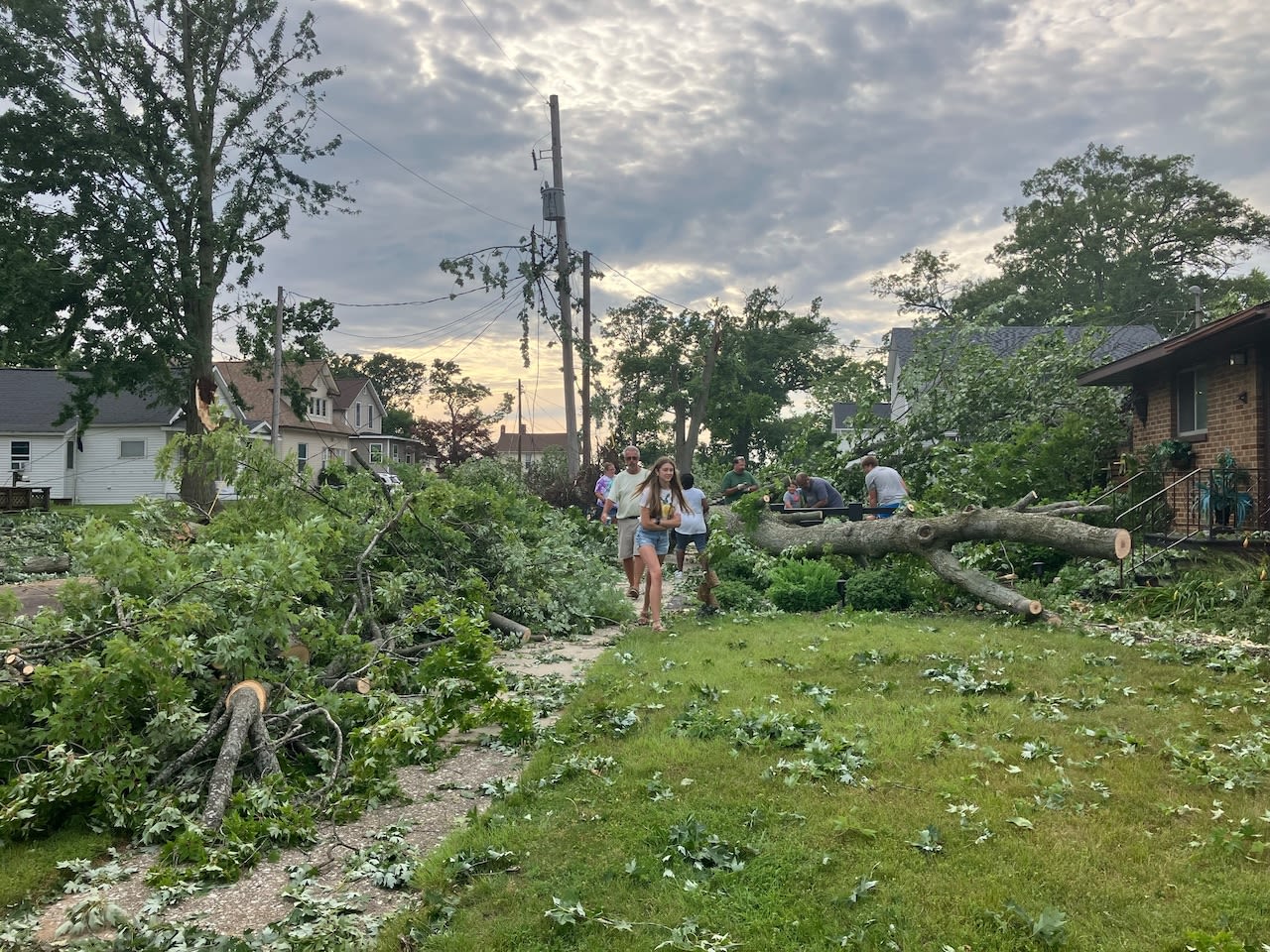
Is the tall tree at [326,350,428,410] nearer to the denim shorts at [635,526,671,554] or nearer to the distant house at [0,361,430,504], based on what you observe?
the distant house at [0,361,430,504]

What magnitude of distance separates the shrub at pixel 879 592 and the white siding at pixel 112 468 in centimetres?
3221

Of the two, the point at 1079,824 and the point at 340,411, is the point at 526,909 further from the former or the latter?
the point at 340,411

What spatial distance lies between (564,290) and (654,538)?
43.8 ft

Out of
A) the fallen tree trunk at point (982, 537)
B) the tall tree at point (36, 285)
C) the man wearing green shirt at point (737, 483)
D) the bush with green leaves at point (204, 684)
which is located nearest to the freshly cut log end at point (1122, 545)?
the fallen tree trunk at point (982, 537)

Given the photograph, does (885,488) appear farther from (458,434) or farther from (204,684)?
(458,434)

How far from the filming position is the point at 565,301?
20.8m

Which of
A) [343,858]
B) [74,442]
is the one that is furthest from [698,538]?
[74,442]

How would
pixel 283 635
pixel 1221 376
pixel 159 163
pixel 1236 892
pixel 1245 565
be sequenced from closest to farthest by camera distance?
pixel 1236 892 < pixel 283 635 < pixel 1245 565 < pixel 1221 376 < pixel 159 163

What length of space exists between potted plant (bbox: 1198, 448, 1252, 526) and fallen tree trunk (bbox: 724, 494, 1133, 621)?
3144mm

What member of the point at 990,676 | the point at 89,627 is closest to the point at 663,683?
the point at 990,676

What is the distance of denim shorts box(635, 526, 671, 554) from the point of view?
859 centimetres

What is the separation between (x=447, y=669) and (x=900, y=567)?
6172 millimetres

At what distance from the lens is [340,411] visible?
4956 centimetres

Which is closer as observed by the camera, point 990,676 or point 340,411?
point 990,676
